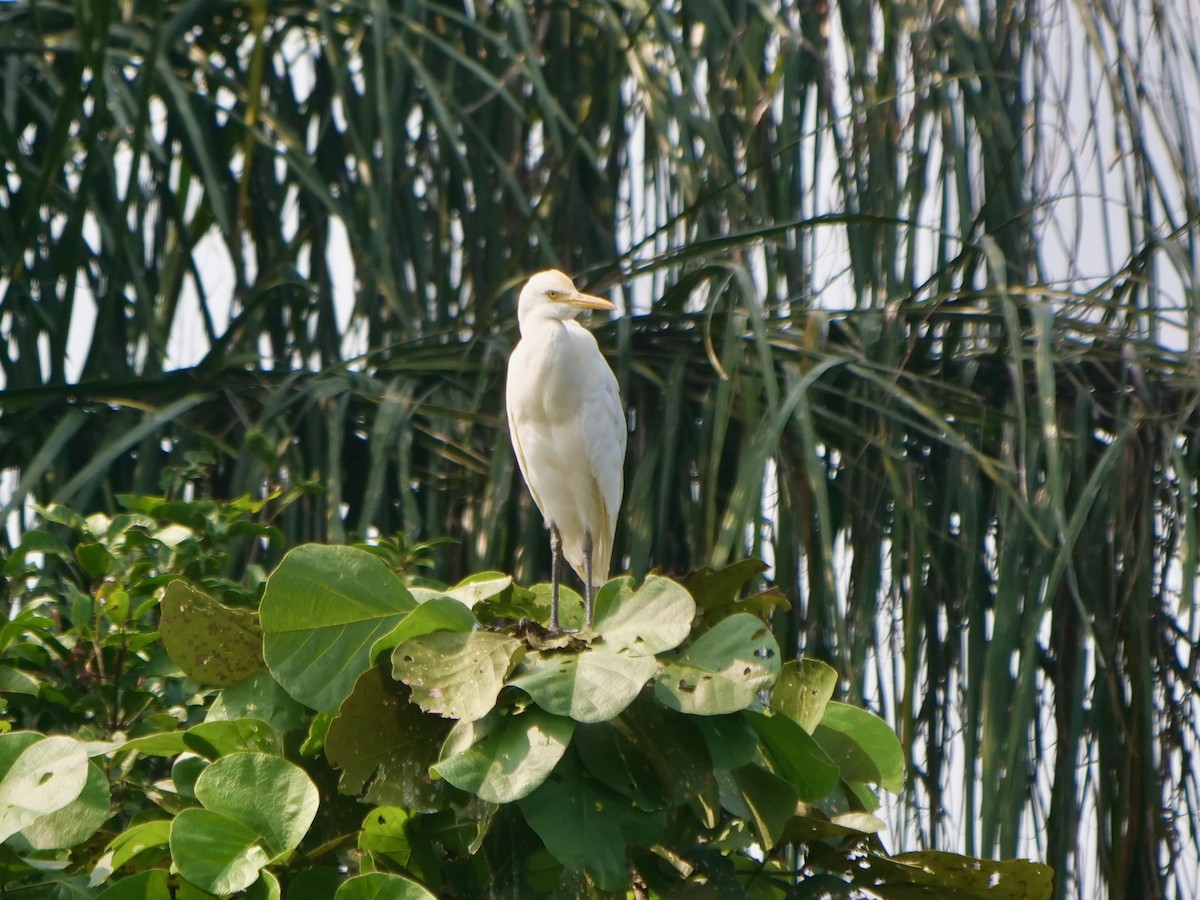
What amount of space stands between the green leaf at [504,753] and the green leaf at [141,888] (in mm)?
255

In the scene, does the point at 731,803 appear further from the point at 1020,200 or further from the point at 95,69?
the point at 1020,200

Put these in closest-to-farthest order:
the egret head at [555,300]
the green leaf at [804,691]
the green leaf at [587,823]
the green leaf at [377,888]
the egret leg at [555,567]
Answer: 1. the green leaf at [377,888]
2. the green leaf at [587,823]
3. the green leaf at [804,691]
4. the egret leg at [555,567]
5. the egret head at [555,300]

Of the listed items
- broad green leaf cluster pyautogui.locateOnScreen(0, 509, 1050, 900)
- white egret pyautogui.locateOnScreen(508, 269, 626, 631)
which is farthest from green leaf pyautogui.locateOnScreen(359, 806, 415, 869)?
white egret pyautogui.locateOnScreen(508, 269, 626, 631)

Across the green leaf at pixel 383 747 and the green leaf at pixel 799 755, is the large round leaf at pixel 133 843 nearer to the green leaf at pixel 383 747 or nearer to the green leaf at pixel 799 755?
the green leaf at pixel 383 747

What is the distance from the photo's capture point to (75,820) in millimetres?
1399

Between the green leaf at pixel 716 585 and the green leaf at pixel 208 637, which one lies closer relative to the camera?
the green leaf at pixel 208 637

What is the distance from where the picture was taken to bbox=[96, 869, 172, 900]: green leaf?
4.35ft

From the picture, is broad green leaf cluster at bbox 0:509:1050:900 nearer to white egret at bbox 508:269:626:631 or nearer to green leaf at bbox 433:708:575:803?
green leaf at bbox 433:708:575:803

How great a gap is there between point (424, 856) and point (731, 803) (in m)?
0.32

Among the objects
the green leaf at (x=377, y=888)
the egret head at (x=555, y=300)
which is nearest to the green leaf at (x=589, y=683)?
the green leaf at (x=377, y=888)

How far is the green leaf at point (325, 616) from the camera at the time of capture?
1.54 meters

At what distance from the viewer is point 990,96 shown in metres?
3.15

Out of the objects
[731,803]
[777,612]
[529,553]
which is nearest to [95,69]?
[529,553]

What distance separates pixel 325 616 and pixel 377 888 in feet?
1.07
